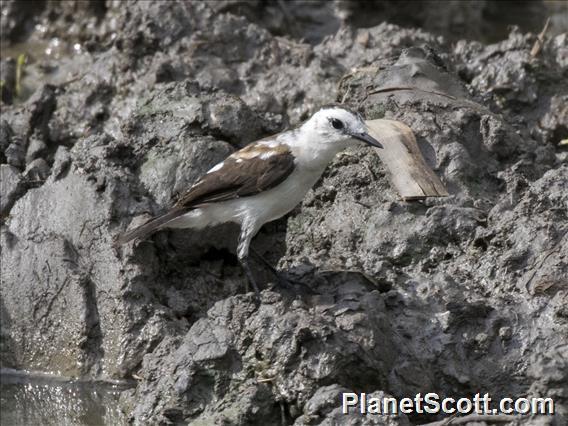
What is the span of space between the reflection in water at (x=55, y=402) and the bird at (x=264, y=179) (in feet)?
3.49

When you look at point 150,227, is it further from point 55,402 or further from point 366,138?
point 366,138

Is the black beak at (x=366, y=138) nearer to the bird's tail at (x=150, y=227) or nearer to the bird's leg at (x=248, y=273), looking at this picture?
the bird's leg at (x=248, y=273)

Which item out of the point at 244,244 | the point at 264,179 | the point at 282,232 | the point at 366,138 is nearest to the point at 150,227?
the point at 244,244

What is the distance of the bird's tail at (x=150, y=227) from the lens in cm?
799

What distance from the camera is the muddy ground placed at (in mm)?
7008

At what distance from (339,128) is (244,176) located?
69cm

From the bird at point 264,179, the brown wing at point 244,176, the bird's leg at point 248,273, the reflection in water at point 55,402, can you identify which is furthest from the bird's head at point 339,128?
the reflection in water at point 55,402

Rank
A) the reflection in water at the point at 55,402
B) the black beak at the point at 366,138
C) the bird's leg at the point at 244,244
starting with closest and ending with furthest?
the black beak at the point at 366,138 < the reflection in water at the point at 55,402 < the bird's leg at the point at 244,244

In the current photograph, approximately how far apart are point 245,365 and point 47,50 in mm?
6946

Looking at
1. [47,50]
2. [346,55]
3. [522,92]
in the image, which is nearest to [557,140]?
[522,92]

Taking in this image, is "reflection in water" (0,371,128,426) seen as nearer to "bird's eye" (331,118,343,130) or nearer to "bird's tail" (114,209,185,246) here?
"bird's tail" (114,209,185,246)

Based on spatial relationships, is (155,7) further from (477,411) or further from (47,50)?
(477,411)

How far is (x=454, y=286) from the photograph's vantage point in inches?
295

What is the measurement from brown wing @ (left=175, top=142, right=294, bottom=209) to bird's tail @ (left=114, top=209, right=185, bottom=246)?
7 cm
